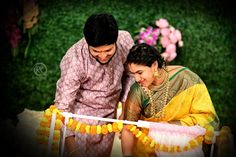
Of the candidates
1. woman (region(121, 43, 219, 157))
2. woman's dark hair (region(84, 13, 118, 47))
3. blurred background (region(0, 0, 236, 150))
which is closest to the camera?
woman's dark hair (region(84, 13, 118, 47))

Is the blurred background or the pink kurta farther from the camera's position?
the blurred background

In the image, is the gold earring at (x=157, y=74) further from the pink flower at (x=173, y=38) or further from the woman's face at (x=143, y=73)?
the pink flower at (x=173, y=38)

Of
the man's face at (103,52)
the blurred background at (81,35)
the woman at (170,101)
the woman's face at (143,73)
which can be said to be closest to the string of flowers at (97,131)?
the woman at (170,101)

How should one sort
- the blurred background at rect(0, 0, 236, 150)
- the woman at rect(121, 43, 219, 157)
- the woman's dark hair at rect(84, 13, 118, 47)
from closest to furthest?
the woman's dark hair at rect(84, 13, 118, 47)
the woman at rect(121, 43, 219, 157)
the blurred background at rect(0, 0, 236, 150)

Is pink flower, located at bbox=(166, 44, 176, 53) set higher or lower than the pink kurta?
higher

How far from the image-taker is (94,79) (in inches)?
94.8

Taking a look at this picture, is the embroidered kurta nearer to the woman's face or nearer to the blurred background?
the woman's face

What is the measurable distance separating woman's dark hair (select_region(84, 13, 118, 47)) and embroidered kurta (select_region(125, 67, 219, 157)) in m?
0.31

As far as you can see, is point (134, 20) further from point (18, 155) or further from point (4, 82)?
point (18, 155)

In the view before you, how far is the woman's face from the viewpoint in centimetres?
215

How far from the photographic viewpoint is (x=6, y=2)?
3719 millimetres

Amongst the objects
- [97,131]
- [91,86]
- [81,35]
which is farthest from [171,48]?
[97,131]

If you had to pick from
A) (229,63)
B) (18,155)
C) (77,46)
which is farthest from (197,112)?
(229,63)

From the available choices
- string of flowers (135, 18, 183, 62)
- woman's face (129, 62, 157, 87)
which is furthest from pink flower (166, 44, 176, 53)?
woman's face (129, 62, 157, 87)
